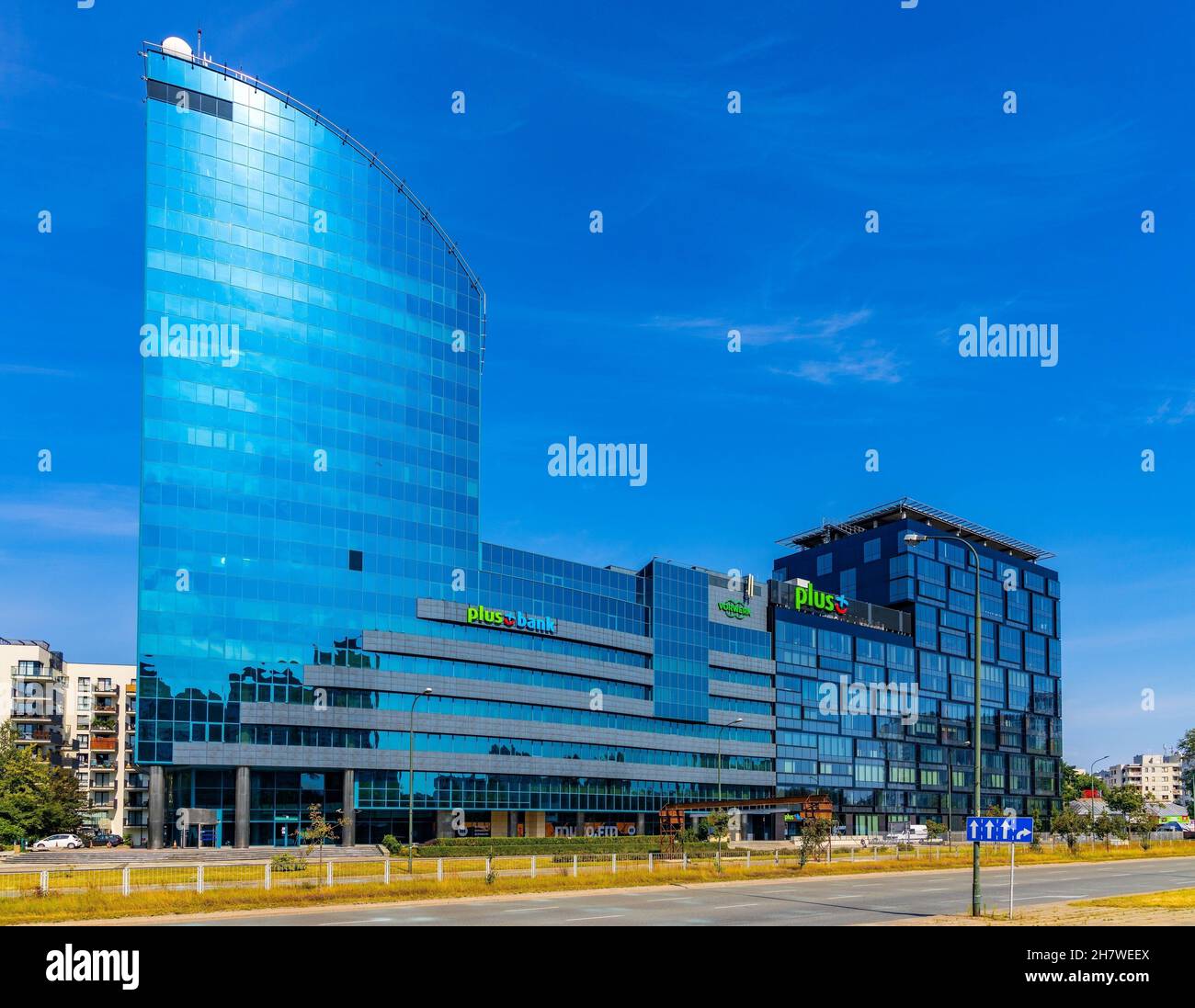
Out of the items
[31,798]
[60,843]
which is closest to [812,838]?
[60,843]

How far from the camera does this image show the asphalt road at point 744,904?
35500mm

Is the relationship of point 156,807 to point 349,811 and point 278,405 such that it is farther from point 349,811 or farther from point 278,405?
point 278,405

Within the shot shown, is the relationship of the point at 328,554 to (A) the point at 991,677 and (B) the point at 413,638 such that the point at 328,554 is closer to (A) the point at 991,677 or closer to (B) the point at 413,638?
(B) the point at 413,638

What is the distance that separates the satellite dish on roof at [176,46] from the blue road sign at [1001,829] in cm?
9092

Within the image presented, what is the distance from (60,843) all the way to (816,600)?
91853 mm

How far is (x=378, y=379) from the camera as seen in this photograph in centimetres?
10569

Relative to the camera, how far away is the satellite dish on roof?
95.3 m

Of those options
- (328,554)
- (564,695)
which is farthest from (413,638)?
(564,695)

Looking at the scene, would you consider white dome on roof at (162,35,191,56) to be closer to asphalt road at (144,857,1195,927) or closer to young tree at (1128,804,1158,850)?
asphalt road at (144,857,1195,927)

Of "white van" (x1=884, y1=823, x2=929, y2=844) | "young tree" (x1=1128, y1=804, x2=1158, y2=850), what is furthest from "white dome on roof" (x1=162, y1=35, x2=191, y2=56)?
"young tree" (x1=1128, y1=804, x2=1158, y2=850)

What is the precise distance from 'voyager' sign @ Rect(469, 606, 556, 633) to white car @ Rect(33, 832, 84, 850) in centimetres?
3913

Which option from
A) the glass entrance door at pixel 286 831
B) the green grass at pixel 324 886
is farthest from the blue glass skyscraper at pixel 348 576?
the green grass at pixel 324 886

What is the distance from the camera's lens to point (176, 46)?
9600 centimetres
